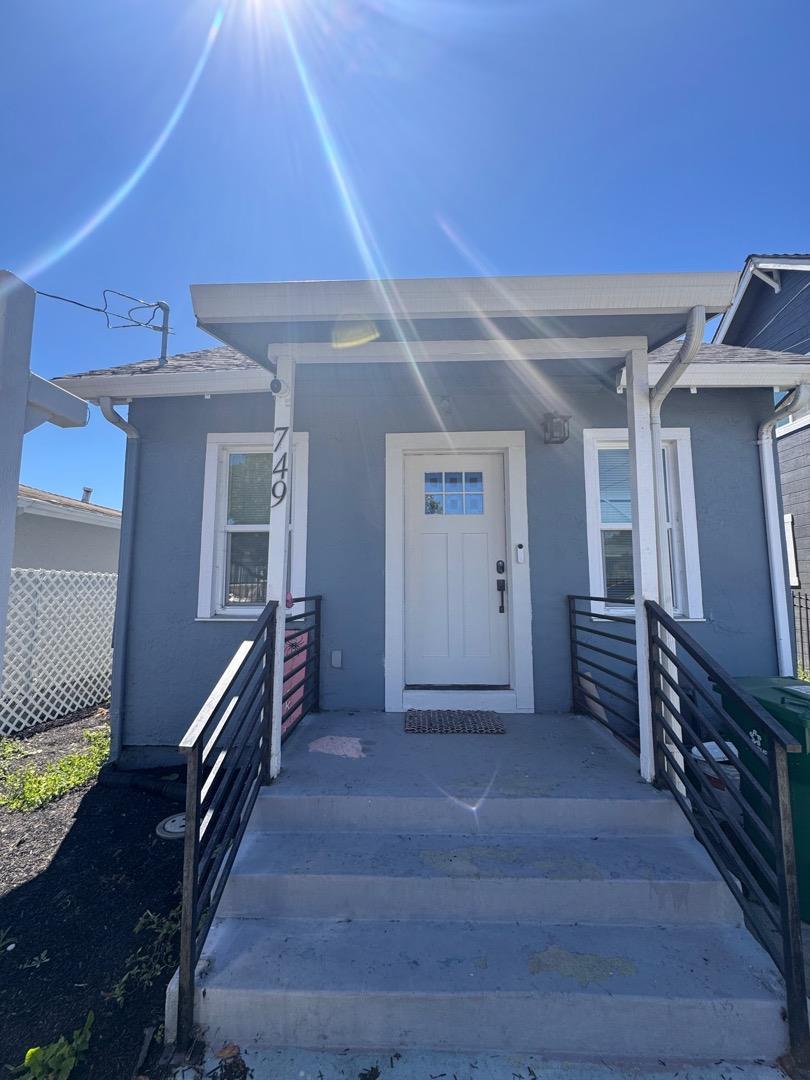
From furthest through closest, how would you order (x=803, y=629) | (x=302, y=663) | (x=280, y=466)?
(x=803, y=629), (x=302, y=663), (x=280, y=466)

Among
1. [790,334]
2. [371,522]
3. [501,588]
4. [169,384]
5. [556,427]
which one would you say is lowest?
[501,588]

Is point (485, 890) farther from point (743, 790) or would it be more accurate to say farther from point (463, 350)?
A: point (463, 350)

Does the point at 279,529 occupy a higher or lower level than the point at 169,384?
lower

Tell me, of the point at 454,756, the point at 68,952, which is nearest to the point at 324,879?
the point at 454,756

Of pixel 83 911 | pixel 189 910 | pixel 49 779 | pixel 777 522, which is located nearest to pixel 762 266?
pixel 777 522

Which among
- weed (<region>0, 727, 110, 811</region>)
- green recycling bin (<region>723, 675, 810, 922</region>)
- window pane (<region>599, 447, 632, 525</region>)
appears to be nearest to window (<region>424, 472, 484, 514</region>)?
window pane (<region>599, 447, 632, 525</region>)

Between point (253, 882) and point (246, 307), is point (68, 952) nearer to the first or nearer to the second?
point (253, 882)

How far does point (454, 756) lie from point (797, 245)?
935cm

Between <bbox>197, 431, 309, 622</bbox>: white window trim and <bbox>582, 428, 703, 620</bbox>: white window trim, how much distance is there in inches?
90.9

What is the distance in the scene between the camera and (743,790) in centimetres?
278

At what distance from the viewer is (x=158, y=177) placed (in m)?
4.33

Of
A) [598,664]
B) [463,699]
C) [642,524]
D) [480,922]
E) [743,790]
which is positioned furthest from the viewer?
[463,699]

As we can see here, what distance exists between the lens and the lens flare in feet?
12.2

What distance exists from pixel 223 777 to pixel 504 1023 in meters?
1.35
